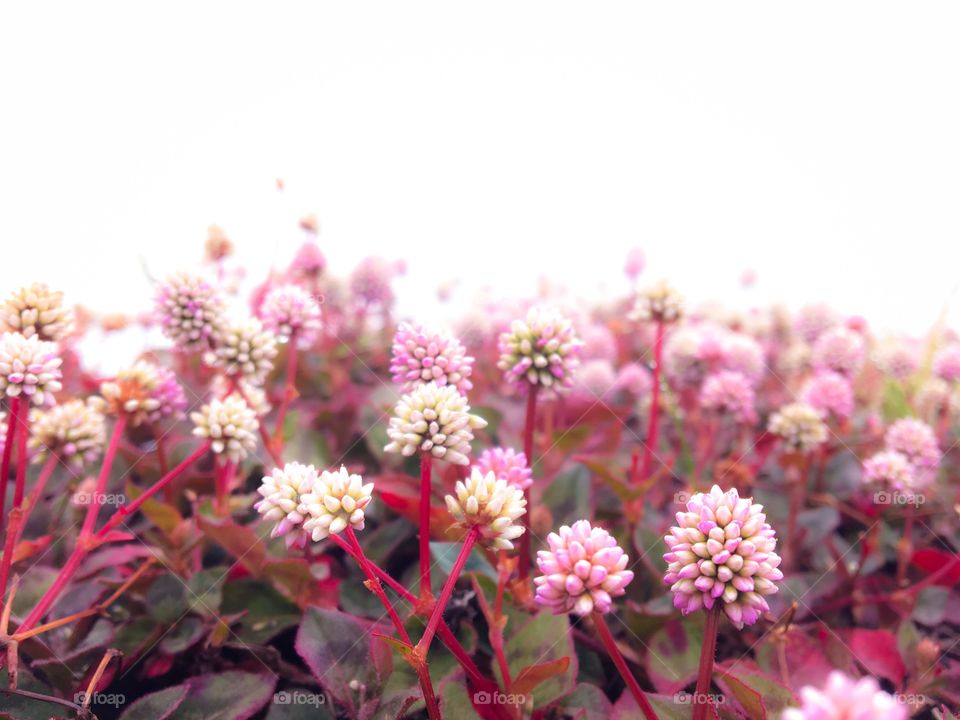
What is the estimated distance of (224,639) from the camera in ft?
2.48

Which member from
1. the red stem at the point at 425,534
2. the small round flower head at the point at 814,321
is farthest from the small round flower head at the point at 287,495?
the small round flower head at the point at 814,321

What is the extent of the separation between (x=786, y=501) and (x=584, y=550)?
28.9 inches

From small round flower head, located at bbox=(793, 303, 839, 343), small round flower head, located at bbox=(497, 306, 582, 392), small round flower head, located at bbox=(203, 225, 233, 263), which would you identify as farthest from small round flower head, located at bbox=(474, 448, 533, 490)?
small round flower head, located at bbox=(793, 303, 839, 343)

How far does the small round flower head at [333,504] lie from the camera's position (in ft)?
1.86

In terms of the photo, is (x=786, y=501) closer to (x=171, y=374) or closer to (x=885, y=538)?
(x=885, y=538)

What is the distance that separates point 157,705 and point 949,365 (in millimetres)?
→ 1296

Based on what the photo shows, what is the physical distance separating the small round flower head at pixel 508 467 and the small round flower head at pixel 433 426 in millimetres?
58

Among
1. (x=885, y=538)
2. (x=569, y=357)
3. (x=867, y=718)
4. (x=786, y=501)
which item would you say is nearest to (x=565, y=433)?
(x=569, y=357)

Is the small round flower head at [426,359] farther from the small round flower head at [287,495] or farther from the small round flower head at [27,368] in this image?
the small round flower head at [27,368]

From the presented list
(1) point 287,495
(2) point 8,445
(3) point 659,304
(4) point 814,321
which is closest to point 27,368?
(2) point 8,445

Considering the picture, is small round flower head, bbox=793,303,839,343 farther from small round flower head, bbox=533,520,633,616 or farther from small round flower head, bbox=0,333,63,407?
small round flower head, bbox=0,333,63,407

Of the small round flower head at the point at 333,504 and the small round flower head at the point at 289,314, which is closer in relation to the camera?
the small round flower head at the point at 333,504

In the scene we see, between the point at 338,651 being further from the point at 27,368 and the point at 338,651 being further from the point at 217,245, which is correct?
the point at 217,245

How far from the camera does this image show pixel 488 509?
580mm
